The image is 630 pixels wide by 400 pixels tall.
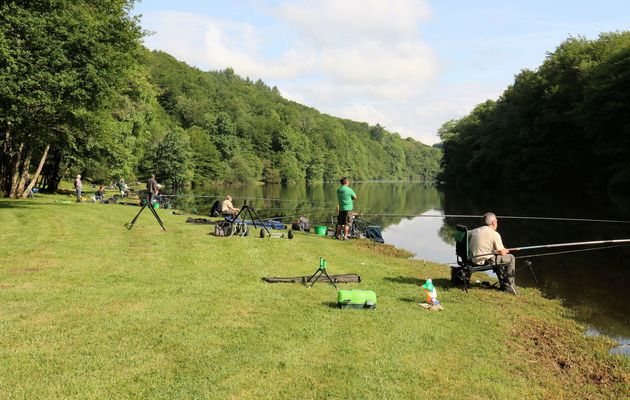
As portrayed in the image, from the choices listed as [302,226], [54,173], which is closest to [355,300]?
[302,226]

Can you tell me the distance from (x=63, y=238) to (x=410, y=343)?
1150 cm

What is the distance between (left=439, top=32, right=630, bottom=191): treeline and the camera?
47719mm

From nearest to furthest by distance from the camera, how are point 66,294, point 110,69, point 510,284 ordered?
1. point 66,294
2. point 510,284
3. point 110,69

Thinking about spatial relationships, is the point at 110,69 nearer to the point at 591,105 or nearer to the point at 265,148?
the point at 591,105

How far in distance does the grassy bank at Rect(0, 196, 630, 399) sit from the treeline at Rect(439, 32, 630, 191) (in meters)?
45.5

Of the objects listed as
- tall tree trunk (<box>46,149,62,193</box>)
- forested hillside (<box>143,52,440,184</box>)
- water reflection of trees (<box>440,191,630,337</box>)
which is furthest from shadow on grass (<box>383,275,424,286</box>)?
forested hillside (<box>143,52,440,184</box>)

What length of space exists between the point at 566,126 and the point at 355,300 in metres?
62.4

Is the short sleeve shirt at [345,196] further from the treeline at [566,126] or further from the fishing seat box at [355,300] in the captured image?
the treeline at [566,126]

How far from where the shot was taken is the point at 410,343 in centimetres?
674

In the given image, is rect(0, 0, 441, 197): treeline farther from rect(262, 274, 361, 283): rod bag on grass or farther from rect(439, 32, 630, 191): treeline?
rect(439, 32, 630, 191): treeline

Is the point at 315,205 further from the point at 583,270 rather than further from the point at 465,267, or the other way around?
the point at 465,267

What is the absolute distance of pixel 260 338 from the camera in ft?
21.7

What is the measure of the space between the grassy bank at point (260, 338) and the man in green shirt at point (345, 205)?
5.94 metres

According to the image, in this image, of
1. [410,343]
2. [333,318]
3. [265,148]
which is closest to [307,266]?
[333,318]
